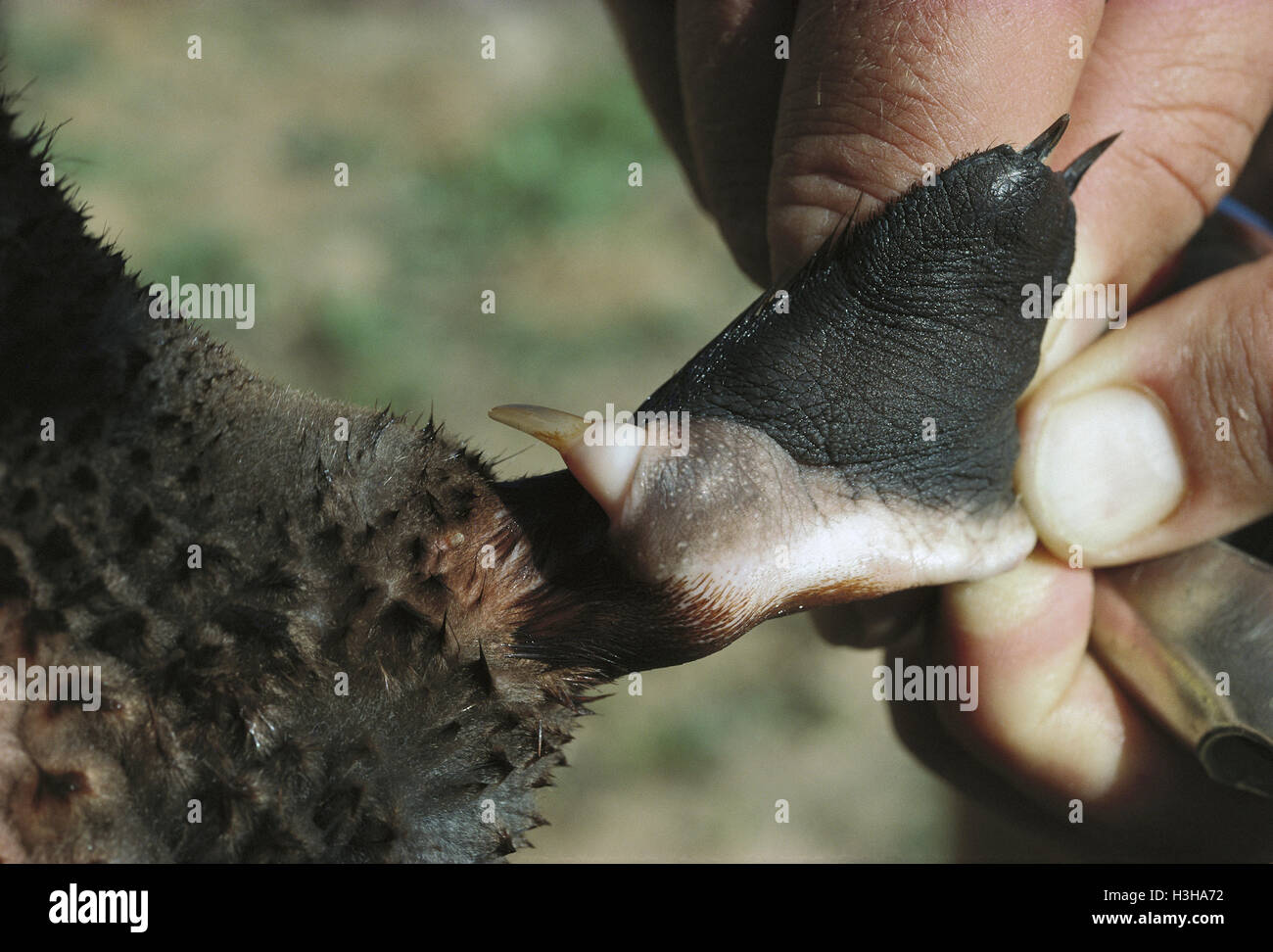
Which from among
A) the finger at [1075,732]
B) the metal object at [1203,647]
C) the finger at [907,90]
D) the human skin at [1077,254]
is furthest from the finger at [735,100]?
the metal object at [1203,647]

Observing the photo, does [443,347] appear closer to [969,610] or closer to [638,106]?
[638,106]

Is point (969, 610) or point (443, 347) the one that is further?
point (443, 347)

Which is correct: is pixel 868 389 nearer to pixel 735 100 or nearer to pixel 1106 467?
pixel 1106 467

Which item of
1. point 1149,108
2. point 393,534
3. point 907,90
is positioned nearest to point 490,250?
point 1149,108

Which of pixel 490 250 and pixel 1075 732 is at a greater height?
pixel 490 250

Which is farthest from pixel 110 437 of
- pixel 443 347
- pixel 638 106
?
pixel 638 106
